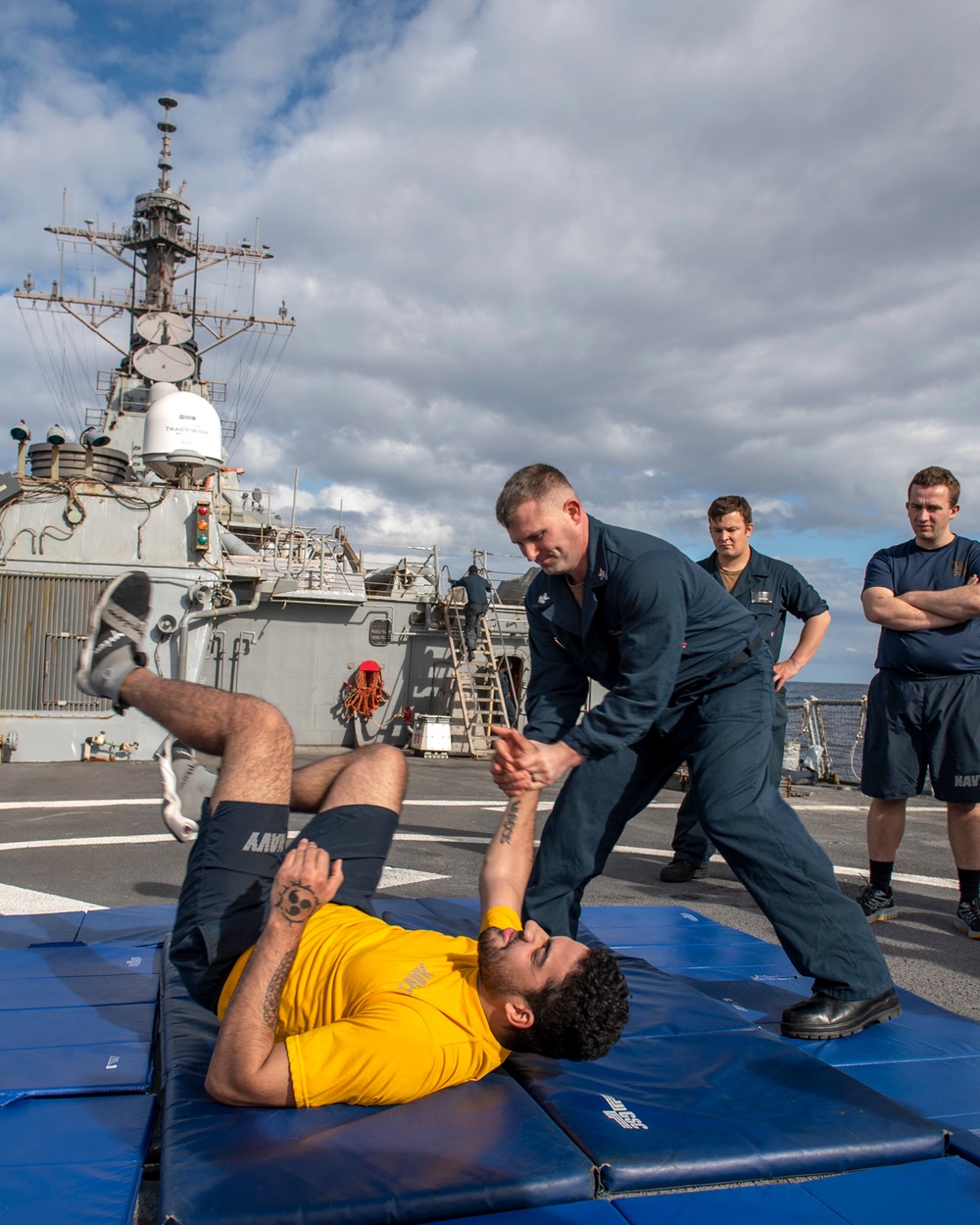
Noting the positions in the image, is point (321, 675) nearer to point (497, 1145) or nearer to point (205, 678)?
point (205, 678)

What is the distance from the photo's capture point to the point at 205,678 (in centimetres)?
1695

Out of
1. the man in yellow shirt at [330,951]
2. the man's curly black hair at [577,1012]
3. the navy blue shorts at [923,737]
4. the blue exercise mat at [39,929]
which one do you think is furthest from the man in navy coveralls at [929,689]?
the blue exercise mat at [39,929]

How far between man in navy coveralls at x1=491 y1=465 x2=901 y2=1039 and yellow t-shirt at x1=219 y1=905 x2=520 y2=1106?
665mm

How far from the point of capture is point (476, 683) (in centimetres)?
1942

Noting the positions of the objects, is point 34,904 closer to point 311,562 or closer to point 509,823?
point 509,823

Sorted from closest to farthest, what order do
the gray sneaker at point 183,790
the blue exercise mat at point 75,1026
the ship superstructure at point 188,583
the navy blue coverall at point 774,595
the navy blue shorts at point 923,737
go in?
the blue exercise mat at point 75,1026
the gray sneaker at point 183,790
the navy blue shorts at point 923,737
the navy blue coverall at point 774,595
the ship superstructure at point 188,583

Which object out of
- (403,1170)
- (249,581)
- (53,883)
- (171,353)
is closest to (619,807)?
(403,1170)

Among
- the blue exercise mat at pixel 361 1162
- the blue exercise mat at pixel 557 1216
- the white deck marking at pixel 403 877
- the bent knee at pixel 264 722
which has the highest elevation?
the bent knee at pixel 264 722

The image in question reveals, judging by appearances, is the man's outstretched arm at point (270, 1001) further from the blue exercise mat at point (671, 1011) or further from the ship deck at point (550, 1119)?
the blue exercise mat at point (671, 1011)

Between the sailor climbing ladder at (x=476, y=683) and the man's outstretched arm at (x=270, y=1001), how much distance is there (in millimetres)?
15436

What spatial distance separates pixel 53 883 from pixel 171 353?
60.9ft

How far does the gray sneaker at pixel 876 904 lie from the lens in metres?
4.51

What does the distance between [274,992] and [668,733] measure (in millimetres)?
1658

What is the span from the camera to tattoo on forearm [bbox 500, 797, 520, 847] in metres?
3.08
